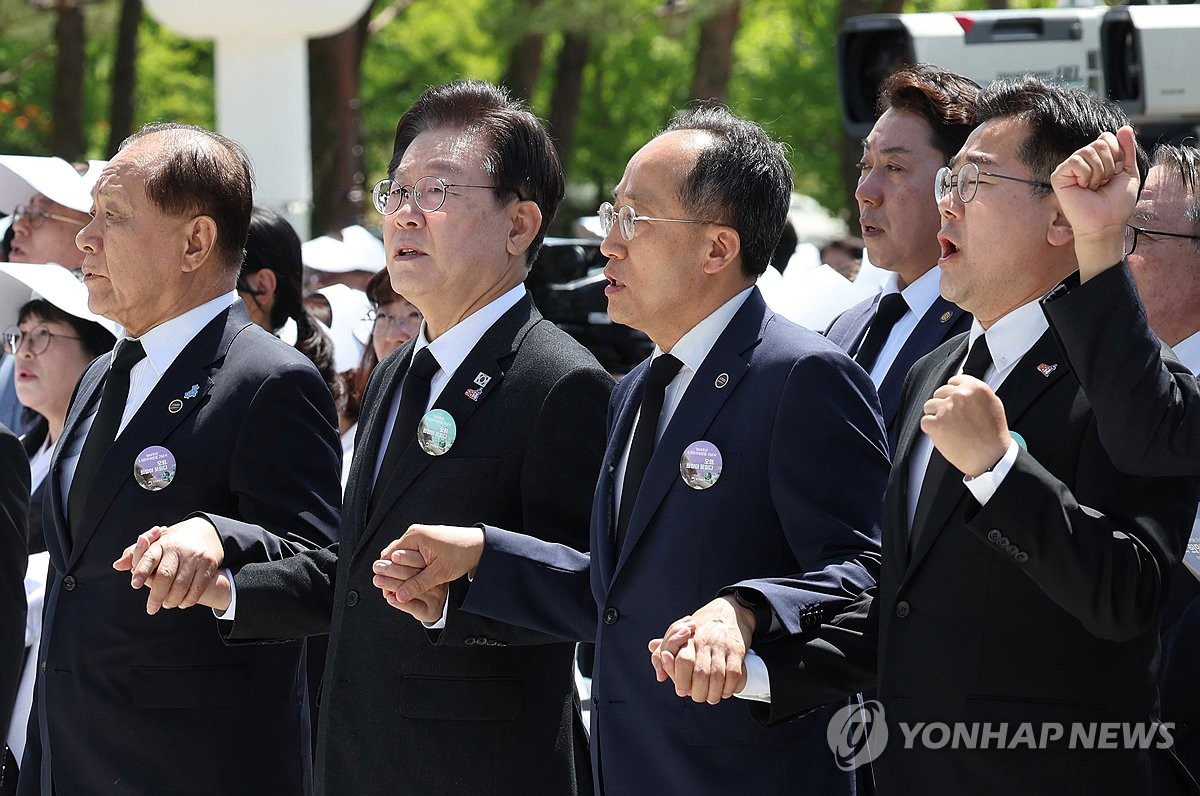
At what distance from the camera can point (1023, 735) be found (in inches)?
105

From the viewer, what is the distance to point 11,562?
3.56m

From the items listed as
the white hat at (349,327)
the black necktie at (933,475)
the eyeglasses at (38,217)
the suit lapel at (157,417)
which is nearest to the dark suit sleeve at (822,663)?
the black necktie at (933,475)

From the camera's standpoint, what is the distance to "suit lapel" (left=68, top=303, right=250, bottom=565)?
3664mm

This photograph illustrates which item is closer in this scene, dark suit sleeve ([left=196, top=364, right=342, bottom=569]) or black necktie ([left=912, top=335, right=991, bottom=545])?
black necktie ([left=912, top=335, right=991, bottom=545])

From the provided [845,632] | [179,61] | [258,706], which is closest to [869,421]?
[845,632]

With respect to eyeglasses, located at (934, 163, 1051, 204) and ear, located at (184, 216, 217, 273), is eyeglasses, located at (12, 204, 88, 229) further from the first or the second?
eyeglasses, located at (934, 163, 1051, 204)

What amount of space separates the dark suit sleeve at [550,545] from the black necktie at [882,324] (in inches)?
40.2

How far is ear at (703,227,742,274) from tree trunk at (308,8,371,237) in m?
14.4

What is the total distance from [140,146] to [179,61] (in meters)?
23.7

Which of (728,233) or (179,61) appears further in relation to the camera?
(179,61)

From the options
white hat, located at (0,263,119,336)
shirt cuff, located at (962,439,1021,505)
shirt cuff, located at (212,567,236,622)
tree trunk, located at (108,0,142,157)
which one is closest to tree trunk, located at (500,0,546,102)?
tree trunk, located at (108,0,142,157)

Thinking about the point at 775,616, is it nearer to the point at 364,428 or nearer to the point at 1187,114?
the point at 364,428

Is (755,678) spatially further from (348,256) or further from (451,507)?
(348,256)

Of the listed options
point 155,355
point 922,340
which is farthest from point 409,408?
point 922,340
